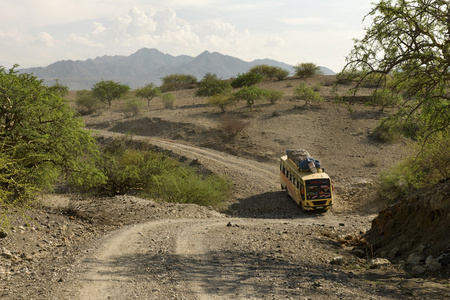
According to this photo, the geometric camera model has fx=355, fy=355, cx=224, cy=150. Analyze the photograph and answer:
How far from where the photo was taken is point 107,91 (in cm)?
5906

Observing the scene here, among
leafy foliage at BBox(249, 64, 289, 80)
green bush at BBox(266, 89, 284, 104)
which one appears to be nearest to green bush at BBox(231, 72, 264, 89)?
green bush at BBox(266, 89, 284, 104)

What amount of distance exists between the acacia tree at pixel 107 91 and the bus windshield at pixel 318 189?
4684cm

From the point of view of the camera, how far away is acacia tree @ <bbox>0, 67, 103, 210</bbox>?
13.0 metres

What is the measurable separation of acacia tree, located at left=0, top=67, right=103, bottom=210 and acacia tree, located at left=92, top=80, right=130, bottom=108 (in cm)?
4354

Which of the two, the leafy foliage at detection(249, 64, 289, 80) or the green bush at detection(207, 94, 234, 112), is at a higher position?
the leafy foliage at detection(249, 64, 289, 80)

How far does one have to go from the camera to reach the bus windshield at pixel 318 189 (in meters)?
19.1

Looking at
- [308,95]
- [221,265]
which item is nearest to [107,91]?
[308,95]

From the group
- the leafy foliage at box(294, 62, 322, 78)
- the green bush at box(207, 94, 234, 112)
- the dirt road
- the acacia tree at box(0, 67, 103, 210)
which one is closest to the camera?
the dirt road

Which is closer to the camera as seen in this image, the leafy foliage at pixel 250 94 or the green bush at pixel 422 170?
the green bush at pixel 422 170

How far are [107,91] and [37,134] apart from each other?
48372 millimetres

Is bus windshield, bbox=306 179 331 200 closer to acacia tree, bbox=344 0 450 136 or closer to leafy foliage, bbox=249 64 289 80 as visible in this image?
acacia tree, bbox=344 0 450 136

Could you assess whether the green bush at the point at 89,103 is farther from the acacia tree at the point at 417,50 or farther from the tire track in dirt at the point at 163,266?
the acacia tree at the point at 417,50

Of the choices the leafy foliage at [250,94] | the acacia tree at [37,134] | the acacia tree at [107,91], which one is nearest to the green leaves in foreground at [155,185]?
the acacia tree at [37,134]

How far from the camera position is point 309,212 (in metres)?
20.7
